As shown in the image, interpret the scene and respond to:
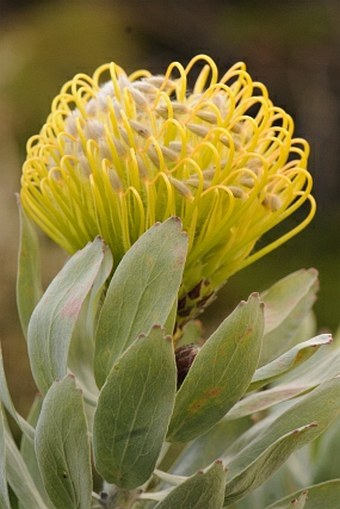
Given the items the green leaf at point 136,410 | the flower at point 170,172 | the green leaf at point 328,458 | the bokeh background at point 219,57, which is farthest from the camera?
the bokeh background at point 219,57

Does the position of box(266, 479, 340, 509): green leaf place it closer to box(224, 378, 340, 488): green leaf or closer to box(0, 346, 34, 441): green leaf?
box(224, 378, 340, 488): green leaf

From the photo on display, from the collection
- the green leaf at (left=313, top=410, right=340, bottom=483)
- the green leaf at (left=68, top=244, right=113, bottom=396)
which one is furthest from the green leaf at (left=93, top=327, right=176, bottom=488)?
the green leaf at (left=313, top=410, right=340, bottom=483)

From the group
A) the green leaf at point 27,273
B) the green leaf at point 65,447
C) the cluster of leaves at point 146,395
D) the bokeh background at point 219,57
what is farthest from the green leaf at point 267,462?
the bokeh background at point 219,57

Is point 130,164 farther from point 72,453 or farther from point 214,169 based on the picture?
point 72,453

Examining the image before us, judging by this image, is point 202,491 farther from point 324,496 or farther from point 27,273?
point 27,273

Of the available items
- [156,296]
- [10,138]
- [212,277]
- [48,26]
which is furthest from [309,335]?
[48,26]

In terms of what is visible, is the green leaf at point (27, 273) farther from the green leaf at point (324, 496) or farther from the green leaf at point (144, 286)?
the green leaf at point (324, 496)
